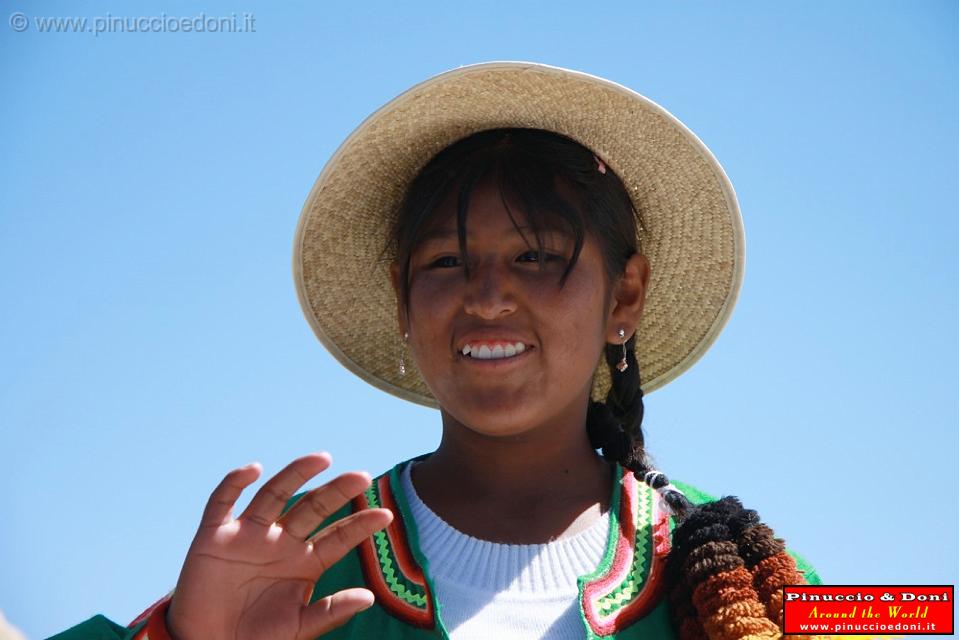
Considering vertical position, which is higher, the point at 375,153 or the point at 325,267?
the point at 375,153

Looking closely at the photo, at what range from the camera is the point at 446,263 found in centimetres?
288

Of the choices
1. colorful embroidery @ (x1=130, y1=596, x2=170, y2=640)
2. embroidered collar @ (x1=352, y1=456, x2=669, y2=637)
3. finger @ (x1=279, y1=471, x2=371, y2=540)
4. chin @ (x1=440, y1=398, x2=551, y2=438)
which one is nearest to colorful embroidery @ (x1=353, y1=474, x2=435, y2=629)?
embroidered collar @ (x1=352, y1=456, x2=669, y2=637)

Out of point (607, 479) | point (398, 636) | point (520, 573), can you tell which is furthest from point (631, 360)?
point (398, 636)

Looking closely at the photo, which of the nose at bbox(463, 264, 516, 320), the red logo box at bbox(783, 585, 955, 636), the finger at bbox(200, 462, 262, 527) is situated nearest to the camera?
the finger at bbox(200, 462, 262, 527)

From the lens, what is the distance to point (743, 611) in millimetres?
2426

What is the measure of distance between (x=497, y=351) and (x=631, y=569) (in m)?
0.58

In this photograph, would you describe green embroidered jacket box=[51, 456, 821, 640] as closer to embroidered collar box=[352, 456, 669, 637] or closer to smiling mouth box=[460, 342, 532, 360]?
embroidered collar box=[352, 456, 669, 637]

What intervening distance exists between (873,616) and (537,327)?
0.99m

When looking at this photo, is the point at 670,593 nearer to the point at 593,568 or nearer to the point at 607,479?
the point at 593,568

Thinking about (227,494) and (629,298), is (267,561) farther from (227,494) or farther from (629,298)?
(629,298)

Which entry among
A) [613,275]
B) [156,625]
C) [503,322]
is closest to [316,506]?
[156,625]

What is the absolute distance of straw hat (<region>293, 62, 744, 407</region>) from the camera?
298 cm

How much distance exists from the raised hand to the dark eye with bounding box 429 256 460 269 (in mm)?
808

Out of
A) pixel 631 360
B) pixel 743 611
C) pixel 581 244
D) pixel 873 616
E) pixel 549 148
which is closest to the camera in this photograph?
pixel 743 611
